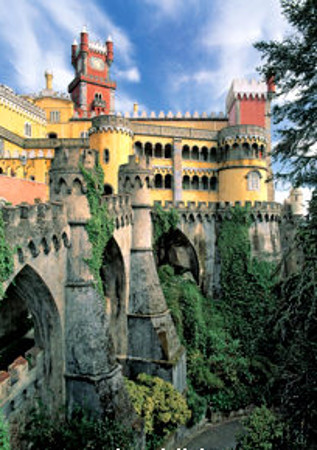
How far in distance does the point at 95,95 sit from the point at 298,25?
42370 mm

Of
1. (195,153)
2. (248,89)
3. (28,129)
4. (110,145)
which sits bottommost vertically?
(110,145)

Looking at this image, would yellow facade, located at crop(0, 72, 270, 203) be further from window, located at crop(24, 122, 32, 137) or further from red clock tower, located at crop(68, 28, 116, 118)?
red clock tower, located at crop(68, 28, 116, 118)

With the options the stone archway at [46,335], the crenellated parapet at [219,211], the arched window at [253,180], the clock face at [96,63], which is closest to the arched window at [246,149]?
the arched window at [253,180]

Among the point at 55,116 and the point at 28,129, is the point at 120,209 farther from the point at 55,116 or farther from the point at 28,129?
Result: the point at 55,116

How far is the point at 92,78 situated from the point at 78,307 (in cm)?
4348

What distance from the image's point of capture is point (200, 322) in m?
22.3

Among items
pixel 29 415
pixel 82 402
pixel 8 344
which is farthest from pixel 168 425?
pixel 8 344

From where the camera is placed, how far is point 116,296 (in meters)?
17.8

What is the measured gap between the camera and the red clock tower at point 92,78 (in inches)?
1823

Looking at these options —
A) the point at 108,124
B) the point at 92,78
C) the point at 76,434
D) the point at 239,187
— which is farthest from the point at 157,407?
the point at 92,78

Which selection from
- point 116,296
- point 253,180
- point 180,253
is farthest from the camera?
point 253,180

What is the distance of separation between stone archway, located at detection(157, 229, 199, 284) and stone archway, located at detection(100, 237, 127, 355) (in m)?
9.72

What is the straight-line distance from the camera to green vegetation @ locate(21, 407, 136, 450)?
33.4 feet

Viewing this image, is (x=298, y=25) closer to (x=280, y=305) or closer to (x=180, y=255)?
(x=280, y=305)
